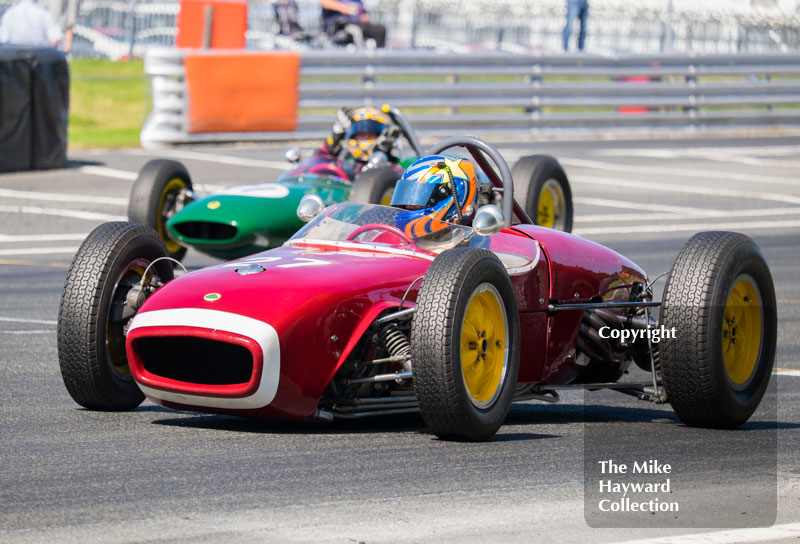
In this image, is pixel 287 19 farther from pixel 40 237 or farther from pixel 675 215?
pixel 40 237

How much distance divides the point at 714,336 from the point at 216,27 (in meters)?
17.7

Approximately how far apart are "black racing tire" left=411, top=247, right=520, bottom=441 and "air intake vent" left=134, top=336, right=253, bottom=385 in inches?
31.4

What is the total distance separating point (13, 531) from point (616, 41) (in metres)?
30.8

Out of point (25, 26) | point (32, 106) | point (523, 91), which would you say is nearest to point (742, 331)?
point (32, 106)

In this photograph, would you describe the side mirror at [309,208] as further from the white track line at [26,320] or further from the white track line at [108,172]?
the white track line at [108,172]

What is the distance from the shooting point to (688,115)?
27188 mm

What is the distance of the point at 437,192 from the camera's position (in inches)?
Answer: 318

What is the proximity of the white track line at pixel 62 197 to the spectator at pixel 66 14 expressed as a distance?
6663mm

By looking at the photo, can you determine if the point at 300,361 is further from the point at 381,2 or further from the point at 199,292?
the point at 381,2

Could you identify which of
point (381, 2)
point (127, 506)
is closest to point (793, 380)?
point (127, 506)

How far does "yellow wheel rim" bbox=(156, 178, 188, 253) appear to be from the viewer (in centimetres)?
1348

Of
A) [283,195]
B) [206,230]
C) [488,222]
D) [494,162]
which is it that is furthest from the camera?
[283,195]

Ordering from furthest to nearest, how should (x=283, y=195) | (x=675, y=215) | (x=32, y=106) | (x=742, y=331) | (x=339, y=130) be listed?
(x=32, y=106)
(x=675, y=215)
(x=339, y=130)
(x=283, y=195)
(x=742, y=331)

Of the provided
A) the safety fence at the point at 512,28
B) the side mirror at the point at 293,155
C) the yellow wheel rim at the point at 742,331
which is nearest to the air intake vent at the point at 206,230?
the side mirror at the point at 293,155
